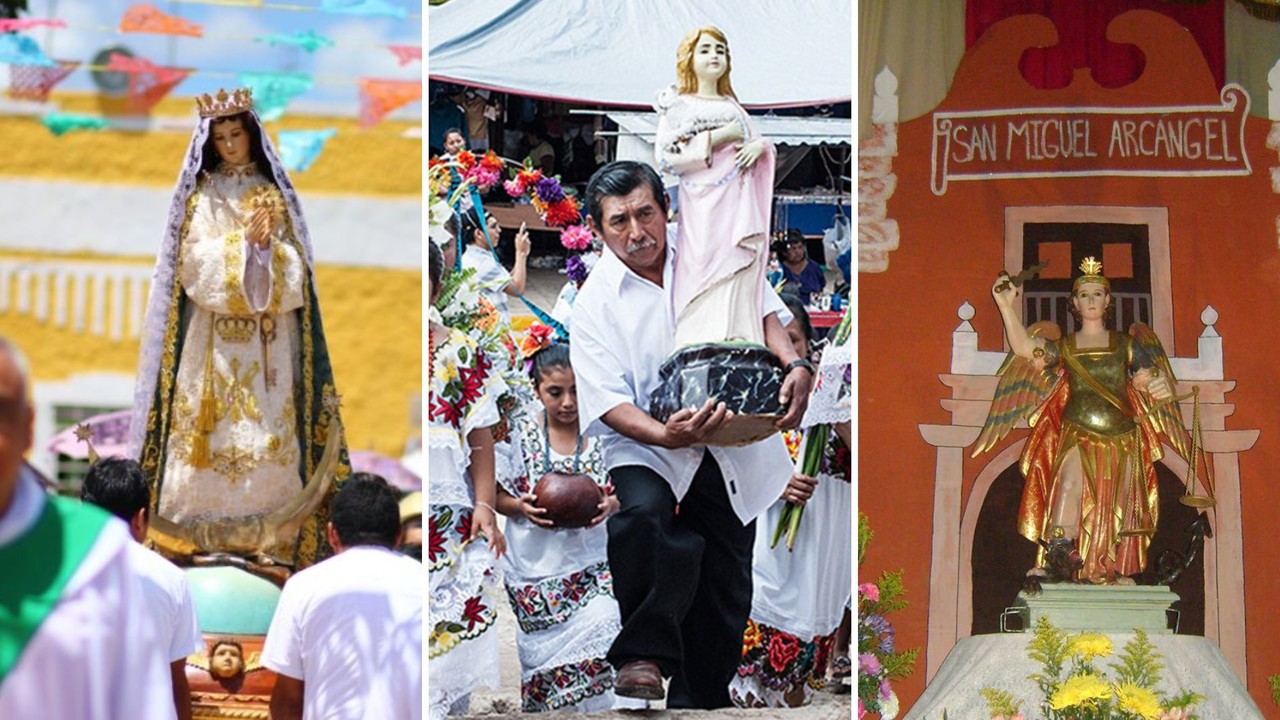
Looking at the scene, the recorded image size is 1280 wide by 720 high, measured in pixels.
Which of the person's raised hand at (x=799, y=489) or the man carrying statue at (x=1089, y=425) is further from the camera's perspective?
the man carrying statue at (x=1089, y=425)

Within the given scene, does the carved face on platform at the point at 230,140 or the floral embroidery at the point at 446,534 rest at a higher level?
the carved face on platform at the point at 230,140

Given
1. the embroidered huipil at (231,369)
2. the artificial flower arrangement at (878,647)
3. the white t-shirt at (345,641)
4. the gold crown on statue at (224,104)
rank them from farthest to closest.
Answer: the artificial flower arrangement at (878,647), the gold crown on statue at (224,104), the embroidered huipil at (231,369), the white t-shirt at (345,641)

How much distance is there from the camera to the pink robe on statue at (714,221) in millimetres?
6770

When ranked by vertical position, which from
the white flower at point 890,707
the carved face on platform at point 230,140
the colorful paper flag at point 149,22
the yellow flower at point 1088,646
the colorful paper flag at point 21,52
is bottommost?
the white flower at point 890,707

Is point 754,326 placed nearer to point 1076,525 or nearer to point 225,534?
point 1076,525

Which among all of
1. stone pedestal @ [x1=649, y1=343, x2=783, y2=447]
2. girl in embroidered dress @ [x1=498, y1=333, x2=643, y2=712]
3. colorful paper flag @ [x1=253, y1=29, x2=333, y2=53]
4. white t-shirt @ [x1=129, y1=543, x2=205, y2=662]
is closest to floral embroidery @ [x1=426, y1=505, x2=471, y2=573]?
girl in embroidered dress @ [x1=498, y1=333, x2=643, y2=712]

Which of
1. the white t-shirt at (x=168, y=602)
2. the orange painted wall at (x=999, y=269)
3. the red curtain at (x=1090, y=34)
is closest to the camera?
the white t-shirt at (x=168, y=602)

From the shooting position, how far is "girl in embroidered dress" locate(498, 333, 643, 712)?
6.61 meters

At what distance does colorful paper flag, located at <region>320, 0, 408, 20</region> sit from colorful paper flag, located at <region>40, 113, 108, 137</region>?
852mm

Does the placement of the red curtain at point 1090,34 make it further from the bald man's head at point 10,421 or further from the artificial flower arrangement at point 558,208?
the bald man's head at point 10,421

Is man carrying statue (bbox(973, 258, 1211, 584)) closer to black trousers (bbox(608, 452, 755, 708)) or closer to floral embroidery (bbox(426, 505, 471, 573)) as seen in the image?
black trousers (bbox(608, 452, 755, 708))

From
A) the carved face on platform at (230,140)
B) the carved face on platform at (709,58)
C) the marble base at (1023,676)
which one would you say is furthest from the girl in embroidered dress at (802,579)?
the carved face on platform at (230,140)

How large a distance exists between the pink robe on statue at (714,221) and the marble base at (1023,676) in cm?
146

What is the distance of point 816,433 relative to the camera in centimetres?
691
